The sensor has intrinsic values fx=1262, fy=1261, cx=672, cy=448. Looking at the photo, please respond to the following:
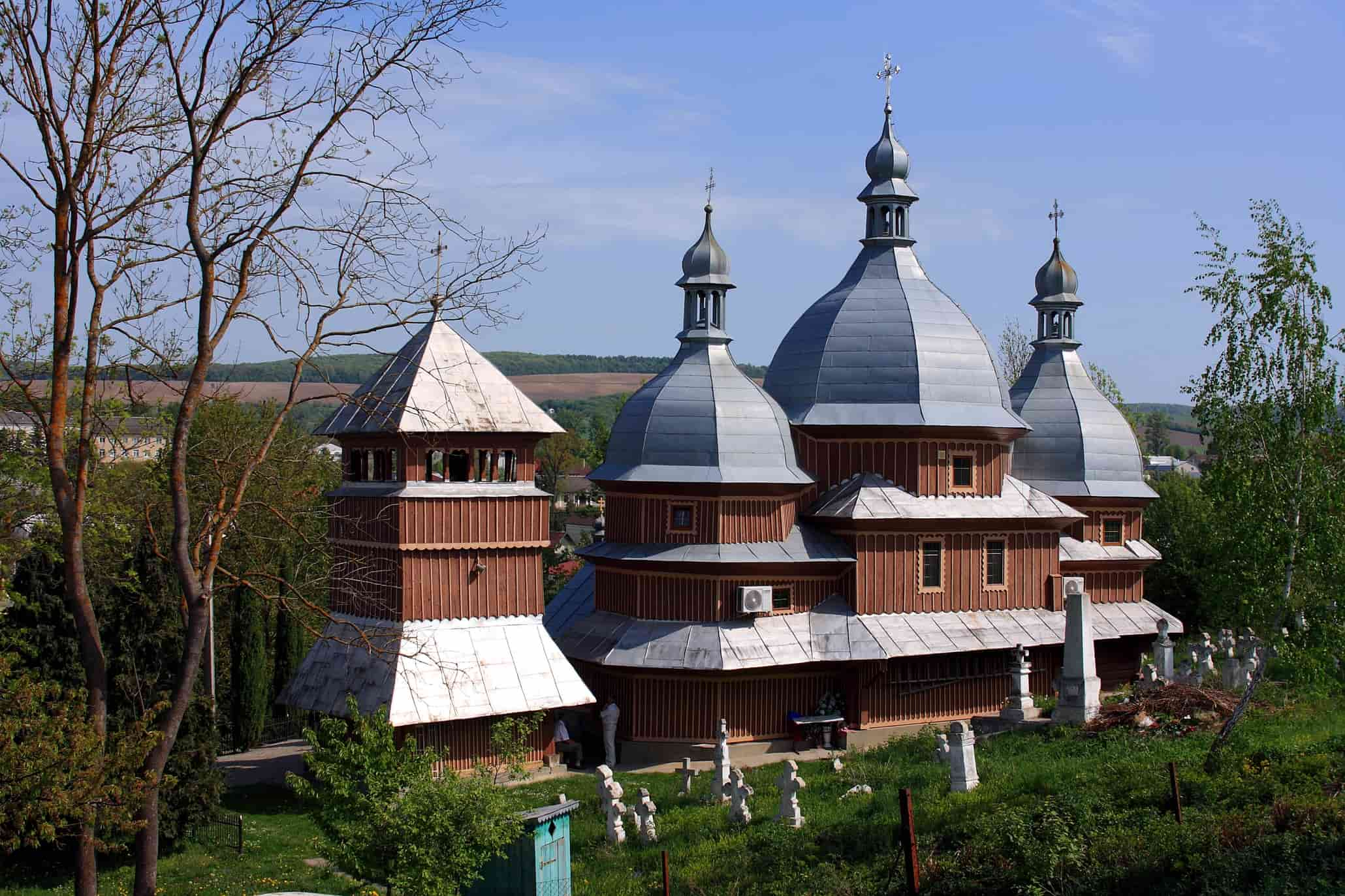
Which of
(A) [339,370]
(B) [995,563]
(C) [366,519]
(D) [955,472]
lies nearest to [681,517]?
(D) [955,472]

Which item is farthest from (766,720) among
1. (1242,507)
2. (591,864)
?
(1242,507)

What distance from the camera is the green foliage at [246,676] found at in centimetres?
2677

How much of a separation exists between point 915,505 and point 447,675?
34.0 ft

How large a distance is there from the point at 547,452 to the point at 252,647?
35181 mm

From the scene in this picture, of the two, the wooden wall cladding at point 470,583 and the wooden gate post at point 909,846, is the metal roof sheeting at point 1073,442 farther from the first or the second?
the wooden gate post at point 909,846

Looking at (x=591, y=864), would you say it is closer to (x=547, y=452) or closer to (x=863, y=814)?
(x=863, y=814)

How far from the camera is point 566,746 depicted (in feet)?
77.0

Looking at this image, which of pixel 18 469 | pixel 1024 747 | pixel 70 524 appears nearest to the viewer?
pixel 70 524

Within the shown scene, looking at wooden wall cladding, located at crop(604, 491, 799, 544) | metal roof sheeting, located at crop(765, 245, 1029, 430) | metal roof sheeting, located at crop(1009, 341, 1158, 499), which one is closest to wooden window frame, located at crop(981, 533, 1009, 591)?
metal roof sheeting, located at crop(765, 245, 1029, 430)

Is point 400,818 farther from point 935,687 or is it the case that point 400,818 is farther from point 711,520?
point 935,687

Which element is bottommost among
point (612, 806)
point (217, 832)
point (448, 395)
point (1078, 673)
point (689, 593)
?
point (217, 832)

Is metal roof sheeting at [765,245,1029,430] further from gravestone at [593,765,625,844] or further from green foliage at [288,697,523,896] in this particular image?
green foliage at [288,697,523,896]

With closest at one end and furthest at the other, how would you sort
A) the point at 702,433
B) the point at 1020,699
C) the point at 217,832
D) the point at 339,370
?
the point at 217,832 → the point at 1020,699 → the point at 702,433 → the point at 339,370

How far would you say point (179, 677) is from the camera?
12.1 m
